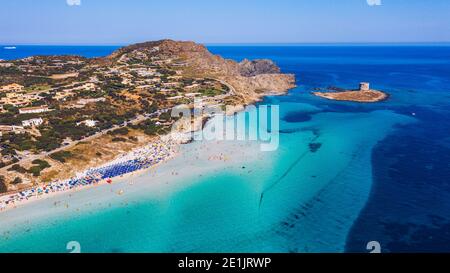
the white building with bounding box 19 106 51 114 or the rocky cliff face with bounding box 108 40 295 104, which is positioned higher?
the rocky cliff face with bounding box 108 40 295 104

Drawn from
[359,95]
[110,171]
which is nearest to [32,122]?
[110,171]

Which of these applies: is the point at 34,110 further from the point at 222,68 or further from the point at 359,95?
the point at 359,95

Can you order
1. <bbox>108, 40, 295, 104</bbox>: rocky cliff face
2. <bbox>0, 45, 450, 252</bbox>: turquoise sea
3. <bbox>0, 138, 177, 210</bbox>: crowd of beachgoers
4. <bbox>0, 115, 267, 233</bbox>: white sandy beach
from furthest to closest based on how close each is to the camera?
<bbox>108, 40, 295, 104</bbox>: rocky cliff face → <bbox>0, 138, 177, 210</bbox>: crowd of beachgoers → <bbox>0, 115, 267, 233</bbox>: white sandy beach → <bbox>0, 45, 450, 252</bbox>: turquoise sea

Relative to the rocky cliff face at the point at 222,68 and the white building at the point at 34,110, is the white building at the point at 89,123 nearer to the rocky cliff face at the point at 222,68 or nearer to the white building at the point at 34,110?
the white building at the point at 34,110

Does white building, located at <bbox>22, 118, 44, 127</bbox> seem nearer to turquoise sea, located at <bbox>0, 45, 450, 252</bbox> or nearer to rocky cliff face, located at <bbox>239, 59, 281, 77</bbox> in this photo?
turquoise sea, located at <bbox>0, 45, 450, 252</bbox>

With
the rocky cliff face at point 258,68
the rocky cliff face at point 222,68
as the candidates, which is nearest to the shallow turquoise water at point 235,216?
the rocky cliff face at point 222,68

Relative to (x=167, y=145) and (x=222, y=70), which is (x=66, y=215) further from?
(x=222, y=70)

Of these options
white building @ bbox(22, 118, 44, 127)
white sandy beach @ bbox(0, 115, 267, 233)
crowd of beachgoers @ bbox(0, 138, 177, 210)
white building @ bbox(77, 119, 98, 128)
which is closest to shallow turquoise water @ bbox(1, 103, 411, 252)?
white sandy beach @ bbox(0, 115, 267, 233)
